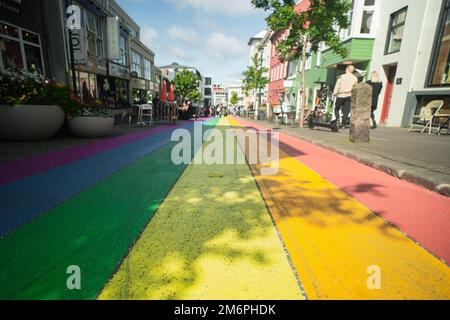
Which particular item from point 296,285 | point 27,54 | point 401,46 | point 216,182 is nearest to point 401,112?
point 401,46

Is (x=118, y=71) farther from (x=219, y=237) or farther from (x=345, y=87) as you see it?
(x=219, y=237)

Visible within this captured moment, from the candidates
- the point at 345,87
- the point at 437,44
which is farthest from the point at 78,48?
the point at 437,44

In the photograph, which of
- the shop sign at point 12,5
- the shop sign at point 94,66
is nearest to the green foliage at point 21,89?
the shop sign at point 12,5

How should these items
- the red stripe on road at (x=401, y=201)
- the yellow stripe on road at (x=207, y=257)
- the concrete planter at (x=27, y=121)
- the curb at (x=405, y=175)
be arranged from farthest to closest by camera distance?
the concrete planter at (x=27, y=121), the curb at (x=405, y=175), the red stripe on road at (x=401, y=201), the yellow stripe on road at (x=207, y=257)

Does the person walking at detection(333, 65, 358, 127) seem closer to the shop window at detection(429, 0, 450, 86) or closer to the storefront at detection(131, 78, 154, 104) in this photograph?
the shop window at detection(429, 0, 450, 86)

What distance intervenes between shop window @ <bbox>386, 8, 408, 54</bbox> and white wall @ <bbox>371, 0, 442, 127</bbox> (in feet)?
0.63

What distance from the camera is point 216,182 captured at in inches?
114

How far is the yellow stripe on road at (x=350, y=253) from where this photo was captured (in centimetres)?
116

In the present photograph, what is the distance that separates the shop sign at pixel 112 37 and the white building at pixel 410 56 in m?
15.6

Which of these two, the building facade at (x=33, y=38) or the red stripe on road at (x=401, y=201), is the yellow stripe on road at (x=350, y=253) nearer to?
the red stripe on road at (x=401, y=201)

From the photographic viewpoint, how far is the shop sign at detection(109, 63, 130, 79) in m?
14.9

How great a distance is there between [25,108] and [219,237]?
220 inches

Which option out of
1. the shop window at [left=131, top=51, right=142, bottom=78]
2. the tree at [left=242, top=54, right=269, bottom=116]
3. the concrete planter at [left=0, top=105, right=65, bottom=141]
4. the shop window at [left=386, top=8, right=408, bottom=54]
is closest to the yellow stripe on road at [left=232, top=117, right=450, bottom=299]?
the concrete planter at [left=0, top=105, right=65, bottom=141]

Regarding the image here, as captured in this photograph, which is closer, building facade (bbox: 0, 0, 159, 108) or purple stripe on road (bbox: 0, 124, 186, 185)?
purple stripe on road (bbox: 0, 124, 186, 185)
